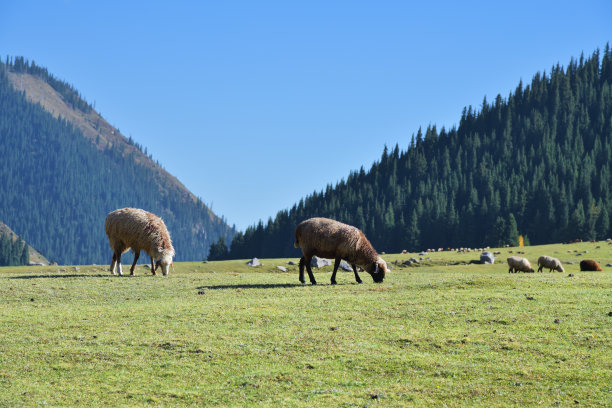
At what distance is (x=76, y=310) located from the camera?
76.8 ft

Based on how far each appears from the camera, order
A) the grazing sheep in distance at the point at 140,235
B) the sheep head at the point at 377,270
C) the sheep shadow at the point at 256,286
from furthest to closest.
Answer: the grazing sheep in distance at the point at 140,235 < the sheep head at the point at 377,270 < the sheep shadow at the point at 256,286

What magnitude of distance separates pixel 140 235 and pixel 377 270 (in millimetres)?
13803

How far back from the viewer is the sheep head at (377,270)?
104 feet

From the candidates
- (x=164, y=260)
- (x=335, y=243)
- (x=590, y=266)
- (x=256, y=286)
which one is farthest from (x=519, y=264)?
(x=164, y=260)

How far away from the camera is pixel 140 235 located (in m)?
35.2

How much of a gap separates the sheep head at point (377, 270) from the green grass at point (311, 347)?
161 inches

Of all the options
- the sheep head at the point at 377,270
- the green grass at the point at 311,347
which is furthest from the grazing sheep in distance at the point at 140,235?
the sheep head at the point at 377,270

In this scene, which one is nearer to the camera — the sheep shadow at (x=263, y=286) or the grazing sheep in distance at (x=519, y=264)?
the sheep shadow at (x=263, y=286)

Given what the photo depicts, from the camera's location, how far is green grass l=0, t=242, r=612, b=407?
14.1 m

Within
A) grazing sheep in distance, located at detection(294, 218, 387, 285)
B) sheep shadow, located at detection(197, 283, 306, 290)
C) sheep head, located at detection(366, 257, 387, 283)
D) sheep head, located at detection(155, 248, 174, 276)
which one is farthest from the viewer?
sheep head, located at detection(155, 248, 174, 276)

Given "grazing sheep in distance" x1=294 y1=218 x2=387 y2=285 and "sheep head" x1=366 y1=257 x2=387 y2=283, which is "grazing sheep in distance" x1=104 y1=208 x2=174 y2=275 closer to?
"grazing sheep in distance" x1=294 y1=218 x2=387 y2=285

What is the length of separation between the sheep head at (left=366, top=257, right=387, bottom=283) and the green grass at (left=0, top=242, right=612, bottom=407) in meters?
4.10

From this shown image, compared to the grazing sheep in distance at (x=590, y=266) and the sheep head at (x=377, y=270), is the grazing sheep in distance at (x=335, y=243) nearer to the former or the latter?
the sheep head at (x=377, y=270)

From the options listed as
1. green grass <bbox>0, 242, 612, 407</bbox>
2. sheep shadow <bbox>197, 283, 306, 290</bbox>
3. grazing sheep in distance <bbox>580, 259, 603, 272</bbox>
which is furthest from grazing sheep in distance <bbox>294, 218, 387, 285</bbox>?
grazing sheep in distance <bbox>580, 259, 603, 272</bbox>
